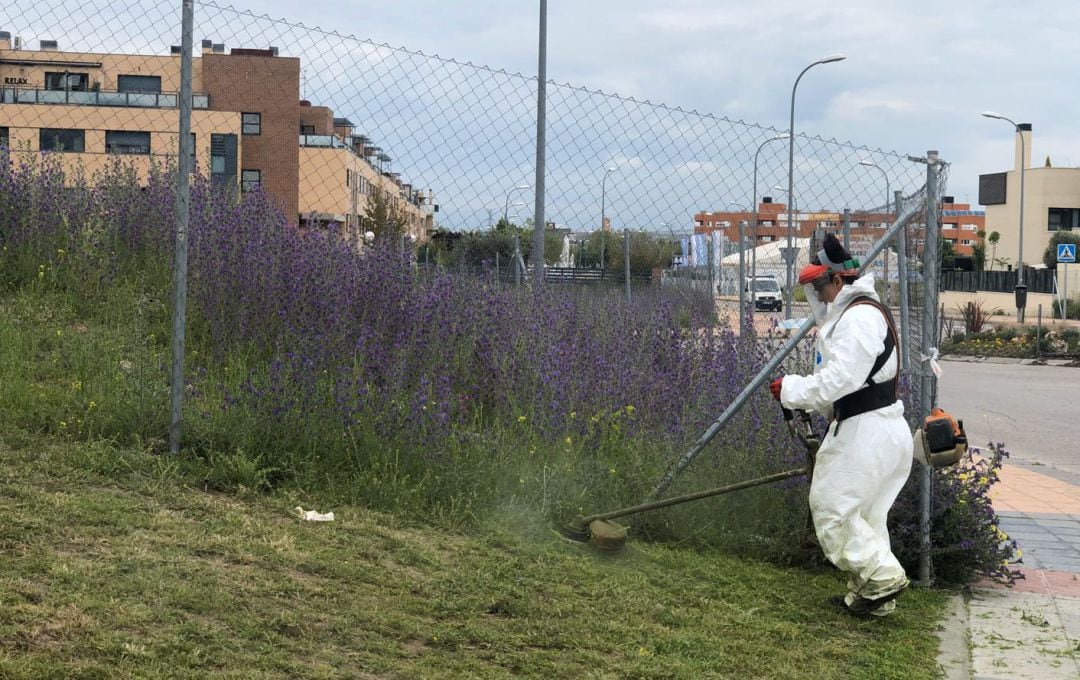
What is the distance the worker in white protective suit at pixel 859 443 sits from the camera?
18.5 ft

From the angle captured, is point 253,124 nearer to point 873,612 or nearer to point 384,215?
point 384,215

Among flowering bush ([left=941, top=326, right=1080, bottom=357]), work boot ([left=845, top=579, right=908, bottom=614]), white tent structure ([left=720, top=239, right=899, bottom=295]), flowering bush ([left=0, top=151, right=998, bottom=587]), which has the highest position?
white tent structure ([left=720, top=239, right=899, bottom=295])

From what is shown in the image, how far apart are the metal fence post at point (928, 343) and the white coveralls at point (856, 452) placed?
64 cm

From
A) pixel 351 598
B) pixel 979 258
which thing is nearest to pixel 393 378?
pixel 351 598

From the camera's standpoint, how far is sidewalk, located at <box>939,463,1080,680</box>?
5.29 metres

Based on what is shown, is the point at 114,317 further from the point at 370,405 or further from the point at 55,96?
the point at 55,96

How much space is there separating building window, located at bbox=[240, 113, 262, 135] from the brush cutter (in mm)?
59773

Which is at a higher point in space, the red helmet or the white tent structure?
the white tent structure

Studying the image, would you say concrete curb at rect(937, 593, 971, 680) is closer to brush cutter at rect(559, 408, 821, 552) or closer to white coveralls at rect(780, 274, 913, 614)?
white coveralls at rect(780, 274, 913, 614)

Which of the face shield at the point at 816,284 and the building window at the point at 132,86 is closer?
the face shield at the point at 816,284

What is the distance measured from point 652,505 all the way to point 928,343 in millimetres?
1658

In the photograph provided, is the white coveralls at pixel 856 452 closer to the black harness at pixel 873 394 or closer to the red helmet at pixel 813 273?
the black harness at pixel 873 394

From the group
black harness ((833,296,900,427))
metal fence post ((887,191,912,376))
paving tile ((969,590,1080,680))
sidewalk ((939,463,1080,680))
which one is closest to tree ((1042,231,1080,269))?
sidewalk ((939,463,1080,680))

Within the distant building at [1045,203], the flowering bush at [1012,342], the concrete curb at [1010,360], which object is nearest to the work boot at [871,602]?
the concrete curb at [1010,360]
